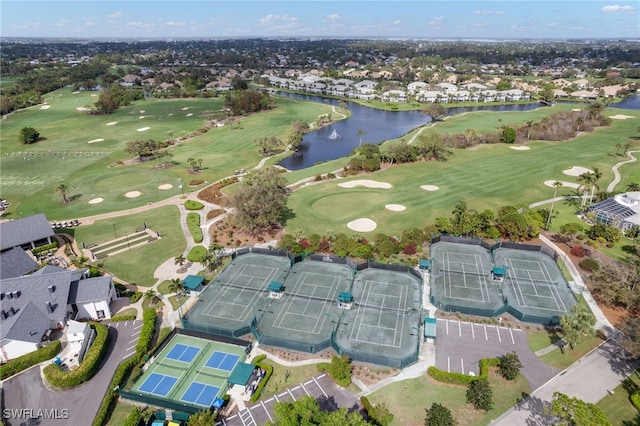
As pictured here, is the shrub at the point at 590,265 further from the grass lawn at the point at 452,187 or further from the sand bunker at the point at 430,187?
the sand bunker at the point at 430,187

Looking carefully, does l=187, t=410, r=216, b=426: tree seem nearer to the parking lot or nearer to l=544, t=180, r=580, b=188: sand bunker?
the parking lot

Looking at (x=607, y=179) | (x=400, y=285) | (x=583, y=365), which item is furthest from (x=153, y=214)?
(x=607, y=179)

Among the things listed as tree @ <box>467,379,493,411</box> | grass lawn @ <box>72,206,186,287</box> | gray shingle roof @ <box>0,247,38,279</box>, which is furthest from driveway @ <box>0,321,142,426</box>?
tree @ <box>467,379,493,411</box>

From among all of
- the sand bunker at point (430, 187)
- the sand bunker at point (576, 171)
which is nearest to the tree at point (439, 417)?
the sand bunker at point (430, 187)

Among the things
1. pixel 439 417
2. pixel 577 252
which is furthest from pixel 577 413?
pixel 577 252

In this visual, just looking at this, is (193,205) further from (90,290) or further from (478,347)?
(478,347)

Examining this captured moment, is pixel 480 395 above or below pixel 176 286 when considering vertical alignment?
below
